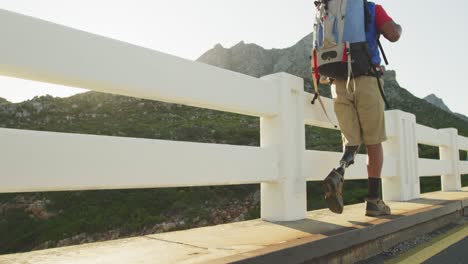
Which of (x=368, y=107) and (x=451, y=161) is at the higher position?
(x=368, y=107)

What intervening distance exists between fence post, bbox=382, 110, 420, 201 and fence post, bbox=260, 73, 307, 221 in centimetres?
249

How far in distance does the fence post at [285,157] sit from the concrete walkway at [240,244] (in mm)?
147

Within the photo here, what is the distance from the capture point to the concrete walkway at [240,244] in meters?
2.05

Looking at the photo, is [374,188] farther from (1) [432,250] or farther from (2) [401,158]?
(2) [401,158]

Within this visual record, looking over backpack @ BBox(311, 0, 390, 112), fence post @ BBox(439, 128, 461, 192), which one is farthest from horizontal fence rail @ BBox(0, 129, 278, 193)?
fence post @ BBox(439, 128, 461, 192)

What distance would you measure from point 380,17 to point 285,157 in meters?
1.48

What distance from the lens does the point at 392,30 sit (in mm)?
3400

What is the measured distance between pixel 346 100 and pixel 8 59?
8.87ft

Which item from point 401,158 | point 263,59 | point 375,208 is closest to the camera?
point 375,208

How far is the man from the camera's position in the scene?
346 centimetres

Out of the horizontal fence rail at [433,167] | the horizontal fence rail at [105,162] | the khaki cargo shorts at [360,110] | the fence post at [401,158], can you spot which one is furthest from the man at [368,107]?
the horizontal fence rail at [433,167]

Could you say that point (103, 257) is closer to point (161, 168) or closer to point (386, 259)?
point (161, 168)

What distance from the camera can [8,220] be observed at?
527 inches

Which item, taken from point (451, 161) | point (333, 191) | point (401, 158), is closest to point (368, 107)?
point (333, 191)
